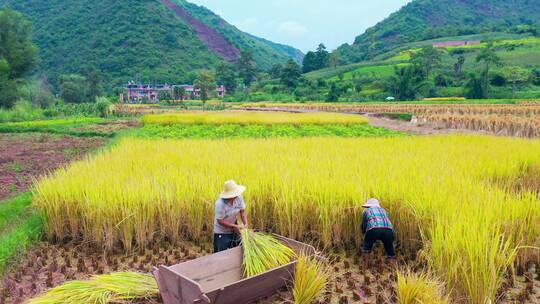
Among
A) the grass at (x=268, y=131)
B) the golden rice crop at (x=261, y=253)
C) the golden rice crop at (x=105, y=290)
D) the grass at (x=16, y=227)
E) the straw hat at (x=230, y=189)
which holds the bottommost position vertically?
the grass at (x=268, y=131)

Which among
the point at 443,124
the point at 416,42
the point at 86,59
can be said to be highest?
the point at 416,42

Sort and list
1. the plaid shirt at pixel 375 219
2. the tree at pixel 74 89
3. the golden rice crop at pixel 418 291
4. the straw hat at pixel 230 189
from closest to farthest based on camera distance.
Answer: the golden rice crop at pixel 418 291 → the straw hat at pixel 230 189 → the plaid shirt at pixel 375 219 → the tree at pixel 74 89

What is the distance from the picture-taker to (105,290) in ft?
10.8

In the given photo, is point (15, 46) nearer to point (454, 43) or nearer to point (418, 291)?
point (418, 291)

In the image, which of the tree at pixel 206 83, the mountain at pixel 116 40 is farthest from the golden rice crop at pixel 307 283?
the mountain at pixel 116 40

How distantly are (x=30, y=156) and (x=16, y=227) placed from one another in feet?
25.0

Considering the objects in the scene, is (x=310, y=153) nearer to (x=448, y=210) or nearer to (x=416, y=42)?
(x=448, y=210)

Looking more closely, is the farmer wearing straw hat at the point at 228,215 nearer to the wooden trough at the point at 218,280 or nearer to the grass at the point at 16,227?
the wooden trough at the point at 218,280

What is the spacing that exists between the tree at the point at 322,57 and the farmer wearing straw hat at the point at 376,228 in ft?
312

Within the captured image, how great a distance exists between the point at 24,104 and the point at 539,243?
112 ft

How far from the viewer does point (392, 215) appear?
15.8 feet

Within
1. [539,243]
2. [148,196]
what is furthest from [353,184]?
[148,196]

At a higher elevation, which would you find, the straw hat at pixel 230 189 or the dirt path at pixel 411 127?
the straw hat at pixel 230 189

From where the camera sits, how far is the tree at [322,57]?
97.1 m
